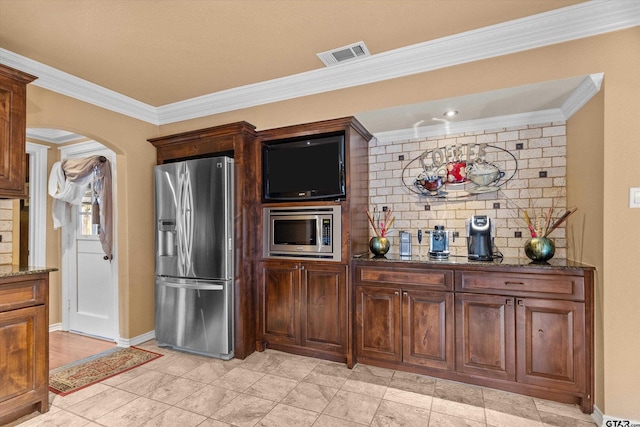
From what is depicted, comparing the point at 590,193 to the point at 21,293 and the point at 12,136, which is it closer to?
the point at 21,293

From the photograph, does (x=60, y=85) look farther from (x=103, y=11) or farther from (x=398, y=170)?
(x=398, y=170)

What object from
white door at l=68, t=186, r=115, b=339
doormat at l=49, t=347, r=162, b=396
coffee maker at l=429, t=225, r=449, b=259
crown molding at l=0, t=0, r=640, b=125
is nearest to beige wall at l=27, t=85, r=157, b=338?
Result: crown molding at l=0, t=0, r=640, b=125

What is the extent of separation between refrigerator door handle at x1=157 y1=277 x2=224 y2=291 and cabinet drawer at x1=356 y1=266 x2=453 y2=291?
1382 mm

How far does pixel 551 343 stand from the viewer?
226 centimetres

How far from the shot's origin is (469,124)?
3008 mm

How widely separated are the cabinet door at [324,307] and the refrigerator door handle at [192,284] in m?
0.84

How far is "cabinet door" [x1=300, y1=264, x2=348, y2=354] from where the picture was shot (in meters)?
2.91

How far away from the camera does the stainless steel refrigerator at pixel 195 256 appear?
3.04m

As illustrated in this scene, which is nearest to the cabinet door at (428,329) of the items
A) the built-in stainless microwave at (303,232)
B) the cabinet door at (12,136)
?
the built-in stainless microwave at (303,232)

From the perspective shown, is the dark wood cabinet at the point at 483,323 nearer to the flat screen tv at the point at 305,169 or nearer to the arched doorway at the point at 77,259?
the flat screen tv at the point at 305,169

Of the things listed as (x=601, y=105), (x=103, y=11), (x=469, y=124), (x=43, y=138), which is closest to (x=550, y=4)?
(x=601, y=105)

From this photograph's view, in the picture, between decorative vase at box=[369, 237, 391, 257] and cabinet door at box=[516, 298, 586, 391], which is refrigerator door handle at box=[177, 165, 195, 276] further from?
cabinet door at box=[516, 298, 586, 391]

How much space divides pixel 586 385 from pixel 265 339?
2634mm

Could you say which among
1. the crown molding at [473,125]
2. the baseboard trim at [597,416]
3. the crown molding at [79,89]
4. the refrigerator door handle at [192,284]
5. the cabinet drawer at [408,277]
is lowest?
the baseboard trim at [597,416]
